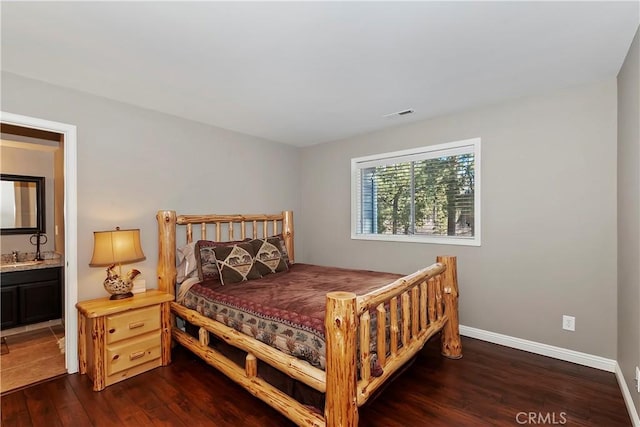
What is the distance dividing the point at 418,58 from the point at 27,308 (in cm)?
492

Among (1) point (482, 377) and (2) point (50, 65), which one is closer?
(2) point (50, 65)

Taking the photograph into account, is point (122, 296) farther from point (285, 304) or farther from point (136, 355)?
point (285, 304)

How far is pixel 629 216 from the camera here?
2.09m

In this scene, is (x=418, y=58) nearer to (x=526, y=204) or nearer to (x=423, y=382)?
(x=526, y=204)

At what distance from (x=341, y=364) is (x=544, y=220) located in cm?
245

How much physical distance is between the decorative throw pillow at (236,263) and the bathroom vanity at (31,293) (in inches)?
92.8

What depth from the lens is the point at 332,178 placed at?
179 inches

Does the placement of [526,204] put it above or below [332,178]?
below

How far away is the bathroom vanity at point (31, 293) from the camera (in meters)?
3.40

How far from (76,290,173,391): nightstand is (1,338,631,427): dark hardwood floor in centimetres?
10

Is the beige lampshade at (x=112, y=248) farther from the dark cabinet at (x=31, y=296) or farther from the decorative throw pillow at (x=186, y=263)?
the dark cabinet at (x=31, y=296)

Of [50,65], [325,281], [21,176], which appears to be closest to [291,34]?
[50,65]

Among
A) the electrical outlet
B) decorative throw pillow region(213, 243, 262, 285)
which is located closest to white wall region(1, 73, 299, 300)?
decorative throw pillow region(213, 243, 262, 285)

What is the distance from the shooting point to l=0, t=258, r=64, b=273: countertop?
3.33 metres
